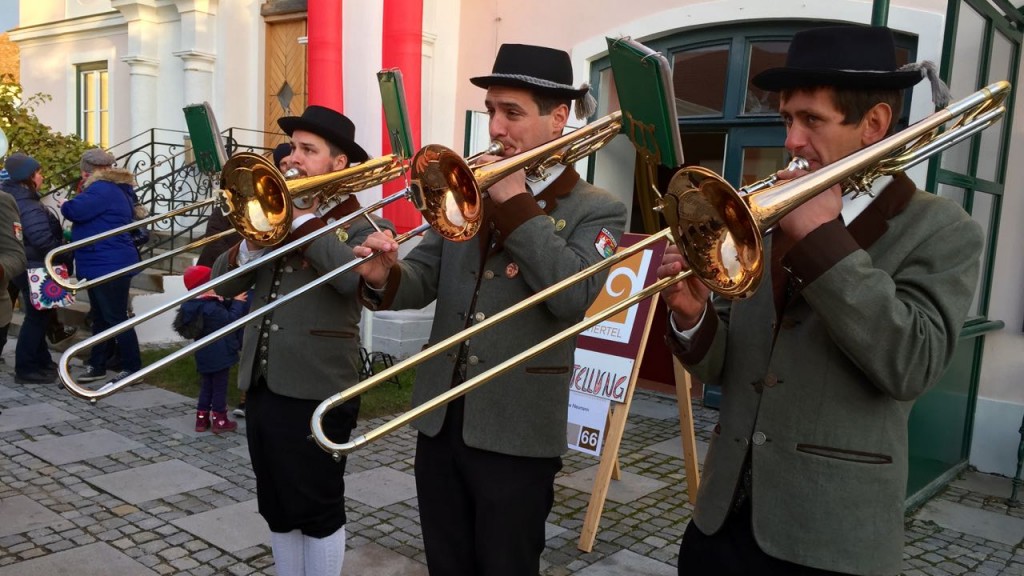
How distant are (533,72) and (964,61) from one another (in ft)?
10.2

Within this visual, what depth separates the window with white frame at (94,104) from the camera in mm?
12273

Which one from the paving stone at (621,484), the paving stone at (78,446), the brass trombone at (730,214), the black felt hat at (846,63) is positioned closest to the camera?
the brass trombone at (730,214)

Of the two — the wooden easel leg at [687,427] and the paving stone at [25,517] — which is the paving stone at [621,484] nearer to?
Answer: the wooden easel leg at [687,427]

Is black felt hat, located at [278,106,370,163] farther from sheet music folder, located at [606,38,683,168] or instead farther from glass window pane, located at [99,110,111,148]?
glass window pane, located at [99,110,111,148]

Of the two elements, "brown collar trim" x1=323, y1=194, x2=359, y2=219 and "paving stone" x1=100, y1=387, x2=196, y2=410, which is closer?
"brown collar trim" x1=323, y1=194, x2=359, y2=219

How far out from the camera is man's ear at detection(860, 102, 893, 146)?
170 cm

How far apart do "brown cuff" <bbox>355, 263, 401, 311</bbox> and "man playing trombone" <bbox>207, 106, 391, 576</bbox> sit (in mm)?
287

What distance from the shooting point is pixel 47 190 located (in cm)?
1130

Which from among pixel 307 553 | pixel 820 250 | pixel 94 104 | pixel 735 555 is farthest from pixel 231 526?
pixel 94 104

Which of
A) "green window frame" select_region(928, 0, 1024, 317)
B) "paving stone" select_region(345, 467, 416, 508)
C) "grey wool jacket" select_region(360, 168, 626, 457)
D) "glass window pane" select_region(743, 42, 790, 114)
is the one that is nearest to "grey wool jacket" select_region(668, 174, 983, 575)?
"grey wool jacket" select_region(360, 168, 626, 457)

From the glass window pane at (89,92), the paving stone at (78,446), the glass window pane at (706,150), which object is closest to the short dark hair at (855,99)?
the paving stone at (78,446)

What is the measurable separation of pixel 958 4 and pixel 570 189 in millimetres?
2904

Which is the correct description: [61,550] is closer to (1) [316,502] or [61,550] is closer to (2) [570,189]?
(1) [316,502]

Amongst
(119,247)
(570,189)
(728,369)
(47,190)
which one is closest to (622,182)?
(119,247)
